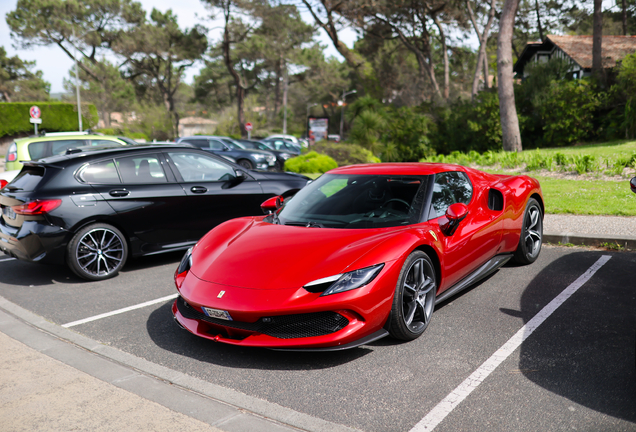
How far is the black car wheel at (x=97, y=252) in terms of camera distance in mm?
5805

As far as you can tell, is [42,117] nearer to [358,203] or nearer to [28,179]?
[28,179]

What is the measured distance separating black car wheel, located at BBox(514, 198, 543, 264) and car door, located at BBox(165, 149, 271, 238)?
348 cm

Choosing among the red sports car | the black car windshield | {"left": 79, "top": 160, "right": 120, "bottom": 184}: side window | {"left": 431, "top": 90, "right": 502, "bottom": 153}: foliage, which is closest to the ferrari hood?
the red sports car

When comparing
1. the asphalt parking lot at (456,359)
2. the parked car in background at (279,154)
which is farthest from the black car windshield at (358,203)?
the parked car in background at (279,154)

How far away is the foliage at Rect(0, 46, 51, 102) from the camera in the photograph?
58078mm

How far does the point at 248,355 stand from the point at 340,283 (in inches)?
36.4

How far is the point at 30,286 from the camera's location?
580 centimetres

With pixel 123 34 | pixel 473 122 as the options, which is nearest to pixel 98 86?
pixel 123 34

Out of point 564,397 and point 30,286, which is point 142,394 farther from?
point 30,286

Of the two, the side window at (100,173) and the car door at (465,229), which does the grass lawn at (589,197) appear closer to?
the car door at (465,229)

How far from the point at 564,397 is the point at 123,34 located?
4893cm

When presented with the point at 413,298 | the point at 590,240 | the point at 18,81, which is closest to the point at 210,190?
the point at 413,298

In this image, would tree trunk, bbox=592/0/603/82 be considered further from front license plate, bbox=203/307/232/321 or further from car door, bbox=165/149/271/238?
front license plate, bbox=203/307/232/321

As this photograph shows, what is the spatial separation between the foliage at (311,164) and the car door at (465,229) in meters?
12.2
